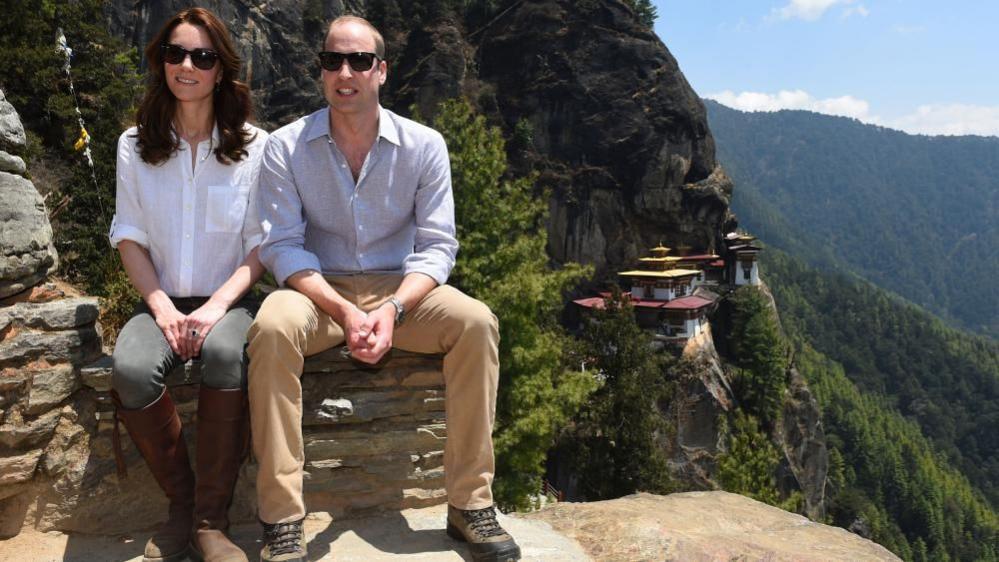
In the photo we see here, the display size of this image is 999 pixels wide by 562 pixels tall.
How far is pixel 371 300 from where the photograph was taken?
11.0 feet

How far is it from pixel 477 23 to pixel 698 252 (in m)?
23.1

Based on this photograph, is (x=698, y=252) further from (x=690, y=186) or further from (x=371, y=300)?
(x=371, y=300)

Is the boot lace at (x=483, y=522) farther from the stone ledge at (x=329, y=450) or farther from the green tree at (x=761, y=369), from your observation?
the green tree at (x=761, y=369)

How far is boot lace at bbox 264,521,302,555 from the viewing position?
2.70 metres

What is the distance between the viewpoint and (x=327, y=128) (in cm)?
332

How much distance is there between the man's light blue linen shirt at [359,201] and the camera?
10.6 ft

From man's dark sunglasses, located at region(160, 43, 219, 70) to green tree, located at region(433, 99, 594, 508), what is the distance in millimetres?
10411

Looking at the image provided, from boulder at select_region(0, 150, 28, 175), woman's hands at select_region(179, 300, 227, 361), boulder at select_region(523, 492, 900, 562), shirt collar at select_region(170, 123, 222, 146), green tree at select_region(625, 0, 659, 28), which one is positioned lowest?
boulder at select_region(523, 492, 900, 562)

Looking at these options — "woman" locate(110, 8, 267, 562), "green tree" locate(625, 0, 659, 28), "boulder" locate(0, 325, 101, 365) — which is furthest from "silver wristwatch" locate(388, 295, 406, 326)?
"green tree" locate(625, 0, 659, 28)

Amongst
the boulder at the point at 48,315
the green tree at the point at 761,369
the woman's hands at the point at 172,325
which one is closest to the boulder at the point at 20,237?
the boulder at the point at 48,315

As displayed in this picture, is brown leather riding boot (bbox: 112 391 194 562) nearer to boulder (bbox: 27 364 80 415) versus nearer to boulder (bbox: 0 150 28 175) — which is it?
boulder (bbox: 27 364 80 415)

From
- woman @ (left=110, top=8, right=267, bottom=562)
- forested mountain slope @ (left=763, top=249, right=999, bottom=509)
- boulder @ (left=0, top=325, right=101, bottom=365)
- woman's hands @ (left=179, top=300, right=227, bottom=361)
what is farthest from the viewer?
forested mountain slope @ (left=763, top=249, right=999, bottom=509)

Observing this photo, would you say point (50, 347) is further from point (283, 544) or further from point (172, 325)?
point (283, 544)

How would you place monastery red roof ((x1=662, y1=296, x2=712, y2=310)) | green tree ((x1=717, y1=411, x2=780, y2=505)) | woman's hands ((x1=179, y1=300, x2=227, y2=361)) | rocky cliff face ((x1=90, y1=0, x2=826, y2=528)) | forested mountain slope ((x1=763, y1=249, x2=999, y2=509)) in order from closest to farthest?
woman's hands ((x1=179, y1=300, x2=227, y2=361)) → green tree ((x1=717, y1=411, x2=780, y2=505)) → monastery red roof ((x1=662, y1=296, x2=712, y2=310)) → rocky cliff face ((x1=90, y1=0, x2=826, y2=528)) → forested mountain slope ((x1=763, y1=249, x2=999, y2=509))
